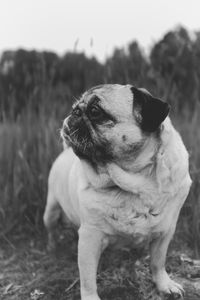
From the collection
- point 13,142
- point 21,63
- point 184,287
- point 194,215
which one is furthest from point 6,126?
point 21,63

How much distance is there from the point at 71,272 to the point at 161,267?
0.65m

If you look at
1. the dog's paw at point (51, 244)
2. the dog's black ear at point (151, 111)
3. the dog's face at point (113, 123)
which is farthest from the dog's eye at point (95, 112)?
the dog's paw at point (51, 244)

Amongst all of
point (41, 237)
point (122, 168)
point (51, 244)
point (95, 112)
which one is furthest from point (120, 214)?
point (41, 237)

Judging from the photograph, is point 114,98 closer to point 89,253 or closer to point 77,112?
point 77,112

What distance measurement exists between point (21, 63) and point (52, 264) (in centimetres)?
435

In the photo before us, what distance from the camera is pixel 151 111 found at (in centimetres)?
232

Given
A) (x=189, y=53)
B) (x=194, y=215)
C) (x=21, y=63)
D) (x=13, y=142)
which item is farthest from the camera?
(x=21, y=63)

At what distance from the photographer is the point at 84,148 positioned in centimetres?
240

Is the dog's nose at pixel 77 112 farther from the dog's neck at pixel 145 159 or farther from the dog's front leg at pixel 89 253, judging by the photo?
the dog's front leg at pixel 89 253

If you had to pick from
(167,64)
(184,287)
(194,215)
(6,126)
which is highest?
(167,64)

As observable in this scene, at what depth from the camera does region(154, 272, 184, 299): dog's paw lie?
2725mm

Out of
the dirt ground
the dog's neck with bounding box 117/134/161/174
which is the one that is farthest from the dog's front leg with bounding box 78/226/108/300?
the dog's neck with bounding box 117/134/161/174

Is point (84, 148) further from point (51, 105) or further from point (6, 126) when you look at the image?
point (51, 105)

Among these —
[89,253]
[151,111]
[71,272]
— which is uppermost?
[151,111]
